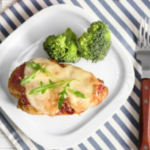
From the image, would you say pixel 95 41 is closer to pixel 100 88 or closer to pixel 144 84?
pixel 100 88

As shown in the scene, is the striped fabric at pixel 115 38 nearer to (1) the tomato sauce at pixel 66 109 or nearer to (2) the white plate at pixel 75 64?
(2) the white plate at pixel 75 64

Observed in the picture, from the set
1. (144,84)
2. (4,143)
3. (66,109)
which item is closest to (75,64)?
(66,109)

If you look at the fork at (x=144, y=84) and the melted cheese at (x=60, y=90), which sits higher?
the melted cheese at (x=60, y=90)

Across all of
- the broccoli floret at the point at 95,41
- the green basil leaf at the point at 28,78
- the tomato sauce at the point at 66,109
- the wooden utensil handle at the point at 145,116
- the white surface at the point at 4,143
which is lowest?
the wooden utensil handle at the point at 145,116

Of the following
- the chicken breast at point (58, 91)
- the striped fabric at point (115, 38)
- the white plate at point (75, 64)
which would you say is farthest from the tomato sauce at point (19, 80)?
the striped fabric at point (115, 38)

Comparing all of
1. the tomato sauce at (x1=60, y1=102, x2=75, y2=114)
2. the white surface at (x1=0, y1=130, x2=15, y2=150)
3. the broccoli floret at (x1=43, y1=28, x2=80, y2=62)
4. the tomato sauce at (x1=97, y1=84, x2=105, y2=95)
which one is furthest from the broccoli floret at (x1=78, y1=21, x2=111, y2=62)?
the white surface at (x1=0, y1=130, x2=15, y2=150)

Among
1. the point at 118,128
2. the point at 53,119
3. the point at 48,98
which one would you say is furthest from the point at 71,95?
the point at 118,128
